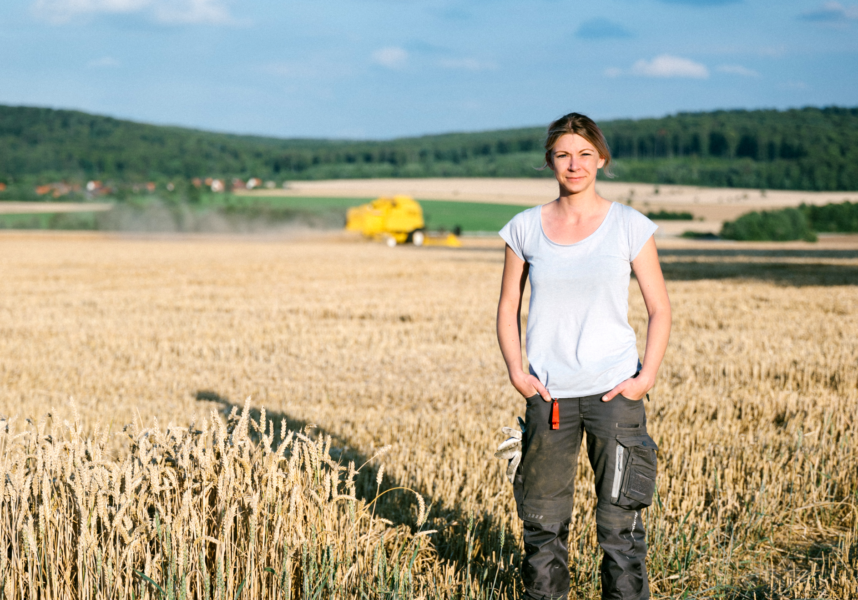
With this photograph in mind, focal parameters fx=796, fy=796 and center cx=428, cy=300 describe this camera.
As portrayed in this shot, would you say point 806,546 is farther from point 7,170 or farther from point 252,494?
point 7,170

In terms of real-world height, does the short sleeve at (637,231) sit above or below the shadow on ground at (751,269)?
above

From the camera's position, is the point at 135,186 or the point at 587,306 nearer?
the point at 587,306

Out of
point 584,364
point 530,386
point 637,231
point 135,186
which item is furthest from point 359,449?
point 135,186

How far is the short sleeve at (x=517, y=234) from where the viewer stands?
10.9 feet

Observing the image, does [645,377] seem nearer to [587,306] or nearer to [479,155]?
[587,306]

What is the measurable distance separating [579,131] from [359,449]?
3.46m

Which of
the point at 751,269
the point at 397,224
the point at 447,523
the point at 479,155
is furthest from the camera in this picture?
the point at 479,155

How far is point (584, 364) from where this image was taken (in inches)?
125

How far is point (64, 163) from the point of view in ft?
289

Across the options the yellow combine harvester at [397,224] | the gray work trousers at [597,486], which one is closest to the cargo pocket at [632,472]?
the gray work trousers at [597,486]

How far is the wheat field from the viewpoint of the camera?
125 inches

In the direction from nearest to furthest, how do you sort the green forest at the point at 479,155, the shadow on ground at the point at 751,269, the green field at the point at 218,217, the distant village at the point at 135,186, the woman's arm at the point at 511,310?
1. the woman's arm at the point at 511,310
2. the shadow on ground at the point at 751,269
3. the green field at the point at 218,217
4. the distant village at the point at 135,186
5. the green forest at the point at 479,155

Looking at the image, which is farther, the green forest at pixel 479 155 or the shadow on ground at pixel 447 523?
the green forest at pixel 479 155

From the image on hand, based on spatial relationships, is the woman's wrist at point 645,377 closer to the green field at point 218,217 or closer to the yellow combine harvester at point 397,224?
the yellow combine harvester at point 397,224
